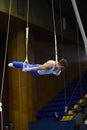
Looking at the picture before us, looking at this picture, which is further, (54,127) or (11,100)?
(11,100)

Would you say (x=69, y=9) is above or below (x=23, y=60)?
above

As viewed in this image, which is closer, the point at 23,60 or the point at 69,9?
the point at 23,60

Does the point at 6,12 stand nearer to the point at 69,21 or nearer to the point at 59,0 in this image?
the point at 59,0

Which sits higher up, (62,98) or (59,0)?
(59,0)

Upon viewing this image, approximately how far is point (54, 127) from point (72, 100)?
2.00 meters

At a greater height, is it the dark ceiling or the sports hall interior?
the dark ceiling

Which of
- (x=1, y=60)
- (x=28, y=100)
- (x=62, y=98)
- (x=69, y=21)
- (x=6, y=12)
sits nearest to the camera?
(x=6, y=12)

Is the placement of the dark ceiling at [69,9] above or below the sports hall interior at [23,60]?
above

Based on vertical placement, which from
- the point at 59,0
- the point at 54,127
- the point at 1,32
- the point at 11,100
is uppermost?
the point at 59,0

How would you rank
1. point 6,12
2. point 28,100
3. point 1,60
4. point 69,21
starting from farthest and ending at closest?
1. point 69,21
2. point 1,60
3. point 28,100
4. point 6,12

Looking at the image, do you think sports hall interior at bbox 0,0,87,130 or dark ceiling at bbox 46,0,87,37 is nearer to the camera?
sports hall interior at bbox 0,0,87,130

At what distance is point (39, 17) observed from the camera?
10.6 meters

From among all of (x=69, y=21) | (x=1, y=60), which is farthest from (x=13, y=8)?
(x=69, y=21)

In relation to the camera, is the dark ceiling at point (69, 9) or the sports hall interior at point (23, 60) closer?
the sports hall interior at point (23, 60)
